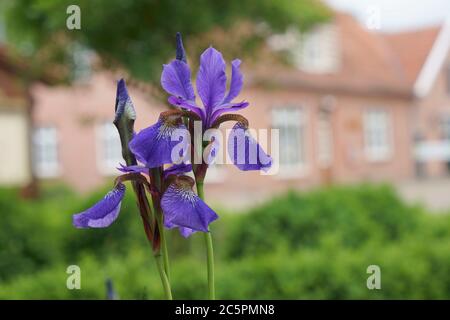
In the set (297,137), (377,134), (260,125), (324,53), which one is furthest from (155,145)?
(377,134)

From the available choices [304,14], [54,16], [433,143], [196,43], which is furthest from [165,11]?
[433,143]

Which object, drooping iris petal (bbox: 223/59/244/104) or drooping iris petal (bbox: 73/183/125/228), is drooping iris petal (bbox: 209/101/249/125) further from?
drooping iris petal (bbox: 73/183/125/228)

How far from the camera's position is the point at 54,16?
4.48 m

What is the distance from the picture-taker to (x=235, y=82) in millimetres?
845

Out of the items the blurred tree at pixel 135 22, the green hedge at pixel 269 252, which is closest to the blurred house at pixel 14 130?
the blurred tree at pixel 135 22

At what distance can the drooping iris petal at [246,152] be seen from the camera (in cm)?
79

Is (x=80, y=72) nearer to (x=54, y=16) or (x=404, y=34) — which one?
(x=54, y=16)

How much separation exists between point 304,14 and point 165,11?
1.55 meters

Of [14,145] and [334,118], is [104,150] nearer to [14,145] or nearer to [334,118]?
[334,118]

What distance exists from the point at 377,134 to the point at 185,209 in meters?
19.0

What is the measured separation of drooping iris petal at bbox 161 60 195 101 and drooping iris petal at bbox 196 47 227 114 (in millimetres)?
17

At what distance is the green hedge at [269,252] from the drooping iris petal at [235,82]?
1372 millimetres
